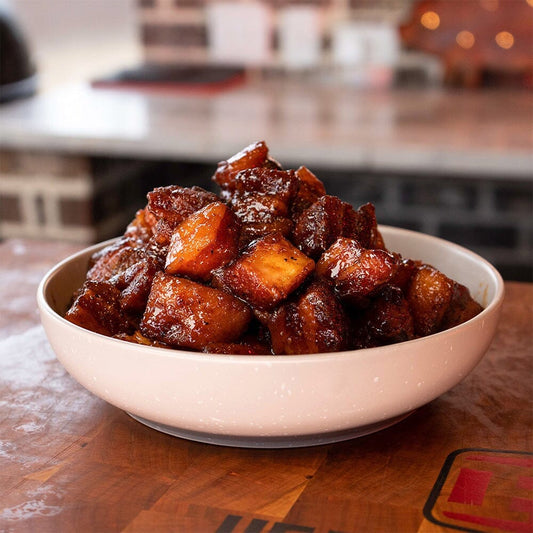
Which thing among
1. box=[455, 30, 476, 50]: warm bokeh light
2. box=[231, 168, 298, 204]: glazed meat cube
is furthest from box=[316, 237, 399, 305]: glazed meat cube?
box=[455, 30, 476, 50]: warm bokeh light

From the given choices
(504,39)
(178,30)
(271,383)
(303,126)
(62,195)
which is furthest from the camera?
(178,30)

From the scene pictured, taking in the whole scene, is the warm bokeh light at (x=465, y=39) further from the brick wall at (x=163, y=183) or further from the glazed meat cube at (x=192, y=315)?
the glazed meat cube at (x=192, y=315)

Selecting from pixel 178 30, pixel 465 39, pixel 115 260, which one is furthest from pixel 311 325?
pixel 178 30

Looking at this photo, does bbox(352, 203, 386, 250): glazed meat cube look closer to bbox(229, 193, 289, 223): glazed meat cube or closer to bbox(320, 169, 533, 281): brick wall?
bbox(229, 193, 289, 223): glazed meat cube

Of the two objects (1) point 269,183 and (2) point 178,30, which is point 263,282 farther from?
(2) point 178,30

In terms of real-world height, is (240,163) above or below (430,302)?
above

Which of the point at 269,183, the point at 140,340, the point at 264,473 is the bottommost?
the point at 264,473

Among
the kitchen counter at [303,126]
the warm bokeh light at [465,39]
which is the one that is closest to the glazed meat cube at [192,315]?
the kitchen counter at [303,126]

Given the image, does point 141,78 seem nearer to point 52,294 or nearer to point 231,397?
point 52,294
